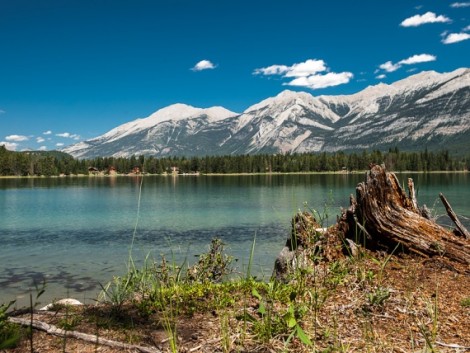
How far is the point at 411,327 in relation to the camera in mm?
6781

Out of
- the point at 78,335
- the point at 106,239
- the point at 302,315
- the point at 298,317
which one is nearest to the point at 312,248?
the point at 298,317

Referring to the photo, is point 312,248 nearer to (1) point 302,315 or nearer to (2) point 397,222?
(2) point 397,222

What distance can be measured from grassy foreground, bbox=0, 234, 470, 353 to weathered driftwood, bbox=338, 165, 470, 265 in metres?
0.86

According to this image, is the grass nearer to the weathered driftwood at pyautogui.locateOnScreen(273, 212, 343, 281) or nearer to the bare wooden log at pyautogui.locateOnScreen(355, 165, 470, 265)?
the weathered driftwood at pyautogui.locateOnScreen(273, 212, 343, 281)

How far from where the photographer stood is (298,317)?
274 inches

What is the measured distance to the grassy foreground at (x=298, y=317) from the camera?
614 centimetres

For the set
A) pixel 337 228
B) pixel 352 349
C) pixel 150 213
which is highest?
pixel 337 228

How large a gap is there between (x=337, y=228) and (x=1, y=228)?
175 feet

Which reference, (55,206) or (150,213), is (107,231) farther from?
(55,206)

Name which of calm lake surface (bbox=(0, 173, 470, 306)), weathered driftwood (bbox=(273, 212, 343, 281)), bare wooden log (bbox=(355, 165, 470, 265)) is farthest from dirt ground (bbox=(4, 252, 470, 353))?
calm lake surface (bbox=(0, 173, 470, 306))

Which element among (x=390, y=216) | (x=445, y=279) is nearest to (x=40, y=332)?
(x=445, y=279)

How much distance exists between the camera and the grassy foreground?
20.2 feet

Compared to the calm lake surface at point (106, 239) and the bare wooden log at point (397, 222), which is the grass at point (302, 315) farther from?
the calm lake surface at point (106, 239)

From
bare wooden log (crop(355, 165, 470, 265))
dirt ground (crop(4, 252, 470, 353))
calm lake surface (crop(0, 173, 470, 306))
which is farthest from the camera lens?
calm lake surface (crop(0, 173, 470, 306))
